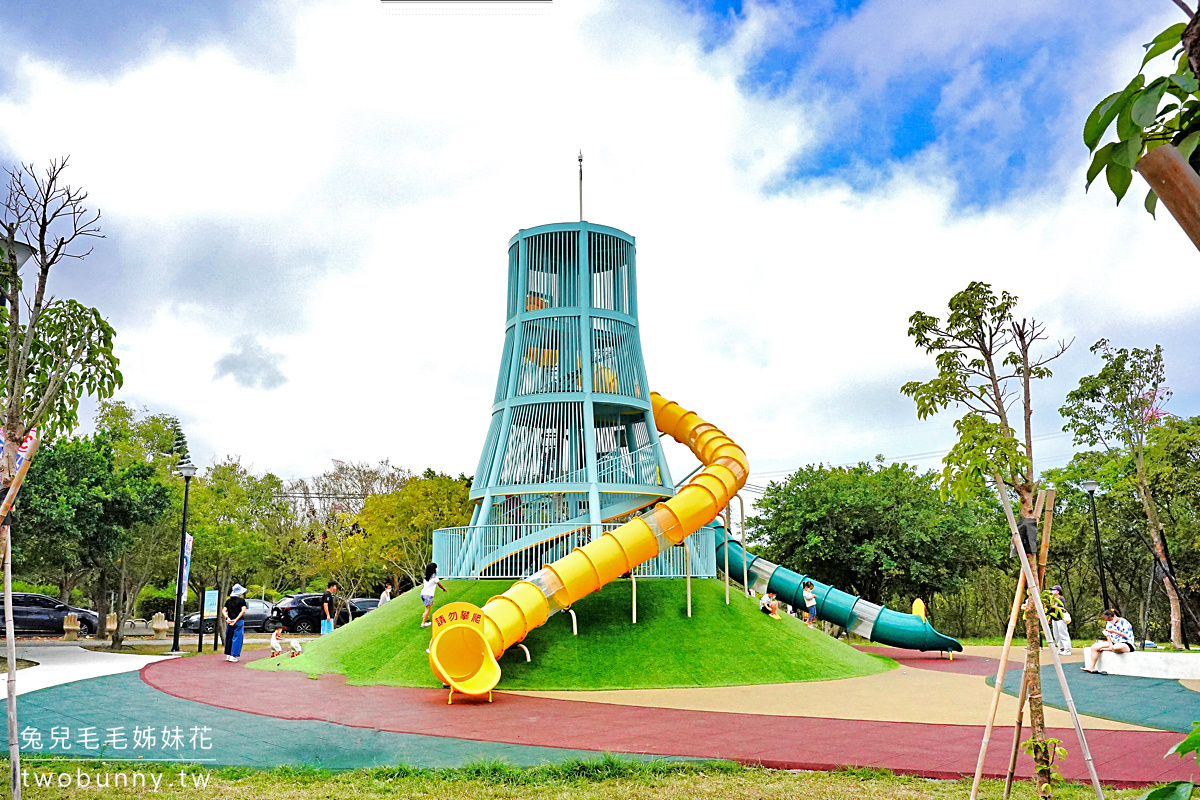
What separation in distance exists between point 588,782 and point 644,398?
14.2 m

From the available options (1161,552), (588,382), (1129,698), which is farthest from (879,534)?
(1129,698)

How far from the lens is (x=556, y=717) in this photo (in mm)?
11938

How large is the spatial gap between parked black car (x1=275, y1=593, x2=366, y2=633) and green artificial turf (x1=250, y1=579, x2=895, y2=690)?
1513 centimetres

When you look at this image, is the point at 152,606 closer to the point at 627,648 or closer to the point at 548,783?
the point at 627,648

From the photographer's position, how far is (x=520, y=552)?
19.7 m

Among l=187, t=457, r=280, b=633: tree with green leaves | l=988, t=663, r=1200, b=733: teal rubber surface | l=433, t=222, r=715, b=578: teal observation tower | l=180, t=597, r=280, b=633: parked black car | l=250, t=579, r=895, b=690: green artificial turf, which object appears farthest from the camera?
l=180, t=597, r=280, b=633: parked black car

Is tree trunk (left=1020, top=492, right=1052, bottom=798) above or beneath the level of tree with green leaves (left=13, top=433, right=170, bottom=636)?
beneath

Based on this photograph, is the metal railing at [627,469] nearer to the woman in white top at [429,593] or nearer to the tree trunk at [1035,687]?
the woman in white top at [429,593]

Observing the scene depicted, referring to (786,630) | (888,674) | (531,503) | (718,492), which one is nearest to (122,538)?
(531,503)

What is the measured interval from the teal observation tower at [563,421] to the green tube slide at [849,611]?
4.16 metres

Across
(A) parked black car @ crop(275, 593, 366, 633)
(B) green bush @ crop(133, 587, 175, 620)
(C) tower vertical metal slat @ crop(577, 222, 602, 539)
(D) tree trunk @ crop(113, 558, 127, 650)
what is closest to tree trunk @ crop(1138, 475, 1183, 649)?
(C) tower vertical metal slat @ crop(577, 222, 602, 539)

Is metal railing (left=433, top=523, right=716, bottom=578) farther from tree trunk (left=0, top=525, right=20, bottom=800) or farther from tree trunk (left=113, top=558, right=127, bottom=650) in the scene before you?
tree trunk (left=0, top=525, right=20, bottom=800)

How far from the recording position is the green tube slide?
22.9 meters

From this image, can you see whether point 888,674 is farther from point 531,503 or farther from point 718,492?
point 531,503
